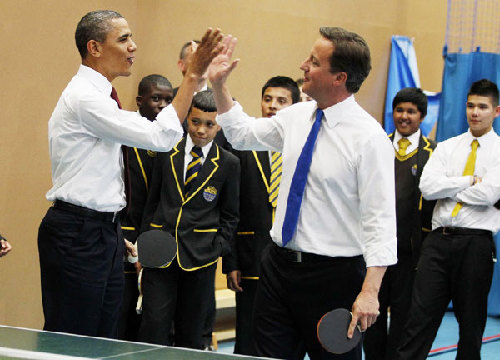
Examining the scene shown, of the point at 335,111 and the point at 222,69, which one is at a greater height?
the point at 222,69

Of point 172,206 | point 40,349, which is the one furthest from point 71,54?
point 40,349

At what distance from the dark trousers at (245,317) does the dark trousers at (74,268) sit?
147 cm

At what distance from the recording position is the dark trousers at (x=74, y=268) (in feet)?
12.5

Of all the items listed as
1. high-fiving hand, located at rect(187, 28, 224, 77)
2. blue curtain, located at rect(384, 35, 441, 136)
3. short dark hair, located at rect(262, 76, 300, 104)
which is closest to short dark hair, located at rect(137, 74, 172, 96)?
short dark hair, located at rect(262, 76, 300, 104)

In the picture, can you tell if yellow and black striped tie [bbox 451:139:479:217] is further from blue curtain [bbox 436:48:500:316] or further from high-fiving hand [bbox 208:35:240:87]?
high-fiving hand [bbox 208:35:240:87]

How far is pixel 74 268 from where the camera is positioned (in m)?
3.83

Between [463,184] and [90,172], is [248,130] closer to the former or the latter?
[90,172]

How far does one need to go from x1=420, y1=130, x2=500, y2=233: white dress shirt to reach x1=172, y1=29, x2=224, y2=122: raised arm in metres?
2.44

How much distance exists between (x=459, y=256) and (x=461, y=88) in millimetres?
3222

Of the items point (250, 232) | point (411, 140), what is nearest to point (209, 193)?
point (250, 232)

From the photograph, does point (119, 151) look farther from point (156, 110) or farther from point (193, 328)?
point (156, 110)

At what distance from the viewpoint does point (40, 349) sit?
2.79 metres

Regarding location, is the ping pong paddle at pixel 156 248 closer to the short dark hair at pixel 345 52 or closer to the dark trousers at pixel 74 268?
Answer: the dark trousers at pixel 74 268

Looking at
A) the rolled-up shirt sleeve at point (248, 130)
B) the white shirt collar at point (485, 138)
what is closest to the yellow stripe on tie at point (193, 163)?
the rolled-up shirt sleeve at point (248, 130)
